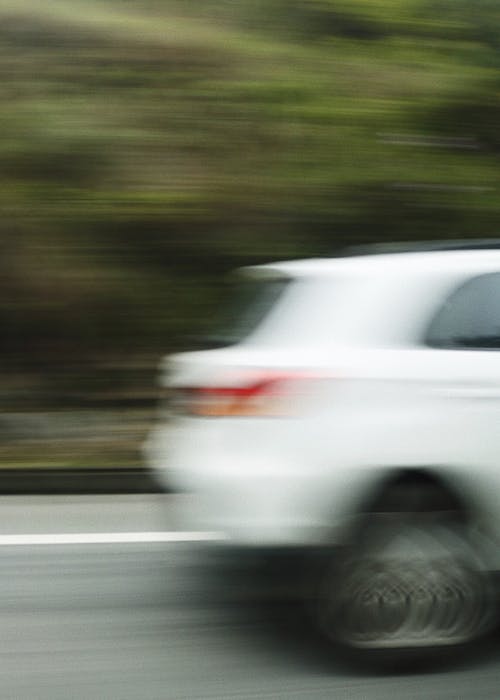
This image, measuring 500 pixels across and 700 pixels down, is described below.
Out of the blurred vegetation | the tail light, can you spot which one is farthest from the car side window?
the blurred vegetation

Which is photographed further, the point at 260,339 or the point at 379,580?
the point at 260,339

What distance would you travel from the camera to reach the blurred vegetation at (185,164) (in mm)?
9414

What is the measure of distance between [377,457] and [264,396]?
1.48 ft

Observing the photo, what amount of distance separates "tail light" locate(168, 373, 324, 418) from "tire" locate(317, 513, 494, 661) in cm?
49

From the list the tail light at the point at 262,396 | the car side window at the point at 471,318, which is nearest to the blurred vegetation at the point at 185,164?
the tail light at the point at 262,396

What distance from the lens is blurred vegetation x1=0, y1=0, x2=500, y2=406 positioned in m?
9.41

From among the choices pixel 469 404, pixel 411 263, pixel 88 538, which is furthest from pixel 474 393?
pixel 88 538

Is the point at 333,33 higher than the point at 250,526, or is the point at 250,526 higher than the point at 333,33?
the point at 333,33

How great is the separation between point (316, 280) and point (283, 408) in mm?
589

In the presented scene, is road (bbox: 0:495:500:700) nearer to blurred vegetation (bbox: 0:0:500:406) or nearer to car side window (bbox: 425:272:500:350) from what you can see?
car side window (bbox: 425:272:500:350)

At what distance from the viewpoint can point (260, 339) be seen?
4.74 meters

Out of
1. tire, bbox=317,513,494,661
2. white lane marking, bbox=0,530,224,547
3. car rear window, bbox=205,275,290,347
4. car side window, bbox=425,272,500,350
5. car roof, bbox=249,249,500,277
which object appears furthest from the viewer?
white lane marking, bbox=0,530,224,547

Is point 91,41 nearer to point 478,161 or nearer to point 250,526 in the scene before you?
point 478,161

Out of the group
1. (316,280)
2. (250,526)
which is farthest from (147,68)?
(250,526)
